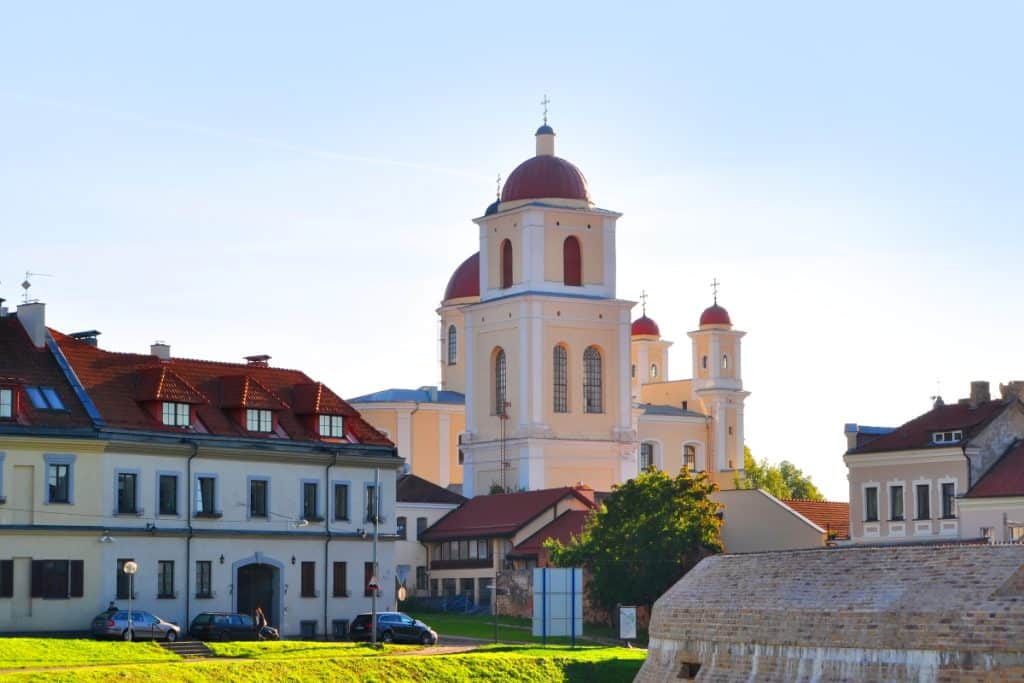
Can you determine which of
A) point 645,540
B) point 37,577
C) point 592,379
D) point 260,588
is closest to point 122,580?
point 37,577

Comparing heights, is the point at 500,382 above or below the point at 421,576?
above

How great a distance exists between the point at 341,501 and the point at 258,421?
13.9 feet

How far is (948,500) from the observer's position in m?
80.3

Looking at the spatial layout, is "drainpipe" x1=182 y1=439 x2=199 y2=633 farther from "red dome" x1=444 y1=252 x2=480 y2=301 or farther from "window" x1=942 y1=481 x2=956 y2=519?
"red dome" x1=444 y1=252 x2=480 y2=301

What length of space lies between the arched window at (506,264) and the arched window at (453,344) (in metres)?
14.4

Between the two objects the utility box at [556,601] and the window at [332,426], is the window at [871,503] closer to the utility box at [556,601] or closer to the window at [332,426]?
the utility box at [556,601]

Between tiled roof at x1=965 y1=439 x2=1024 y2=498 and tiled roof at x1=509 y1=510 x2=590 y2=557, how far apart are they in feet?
67.0

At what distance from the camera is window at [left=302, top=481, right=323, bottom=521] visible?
72.9 meters

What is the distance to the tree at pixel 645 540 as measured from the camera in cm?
8350

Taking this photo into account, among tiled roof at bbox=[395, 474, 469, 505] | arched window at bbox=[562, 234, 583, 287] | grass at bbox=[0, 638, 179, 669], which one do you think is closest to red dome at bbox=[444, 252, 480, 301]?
arched window at bbox=[562, 234, 583, 287]

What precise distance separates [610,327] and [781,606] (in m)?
92.8

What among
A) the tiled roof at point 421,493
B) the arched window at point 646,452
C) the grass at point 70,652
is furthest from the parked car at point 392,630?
the arched window at point 646,452

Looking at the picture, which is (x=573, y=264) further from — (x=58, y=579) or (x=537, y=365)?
(x=58, y=579)

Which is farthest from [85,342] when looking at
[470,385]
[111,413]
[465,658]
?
[470,385]
